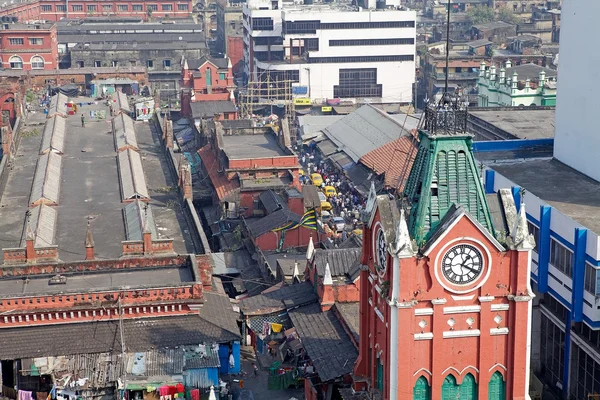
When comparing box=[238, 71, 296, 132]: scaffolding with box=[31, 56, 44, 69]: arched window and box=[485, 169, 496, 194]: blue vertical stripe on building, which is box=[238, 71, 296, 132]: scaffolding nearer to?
box=[31, 56, 44, 69]: arched window

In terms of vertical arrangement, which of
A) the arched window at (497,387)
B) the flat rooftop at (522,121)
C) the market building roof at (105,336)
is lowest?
the market building roof at (105,336)

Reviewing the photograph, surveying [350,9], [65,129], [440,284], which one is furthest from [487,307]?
[350,9]

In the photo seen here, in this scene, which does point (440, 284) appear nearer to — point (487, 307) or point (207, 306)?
point (487, 307)

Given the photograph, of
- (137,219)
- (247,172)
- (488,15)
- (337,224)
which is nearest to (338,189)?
(247,172)

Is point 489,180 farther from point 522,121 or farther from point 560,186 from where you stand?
point 522,121

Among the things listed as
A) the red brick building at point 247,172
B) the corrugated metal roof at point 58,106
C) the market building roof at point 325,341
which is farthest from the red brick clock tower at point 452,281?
the corrugated metal roof at point 58,106

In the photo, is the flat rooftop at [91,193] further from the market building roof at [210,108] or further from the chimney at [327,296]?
the market building roof at [210,108]
